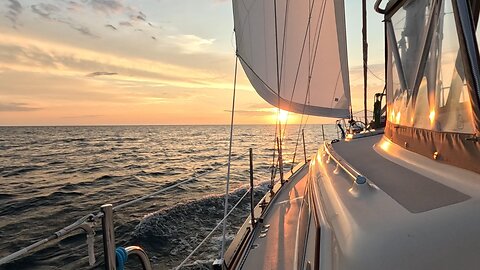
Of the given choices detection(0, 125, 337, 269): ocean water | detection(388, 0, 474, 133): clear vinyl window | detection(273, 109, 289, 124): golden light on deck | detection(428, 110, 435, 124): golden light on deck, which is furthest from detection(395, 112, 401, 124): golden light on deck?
detection(0, 125, 337, 269): ocean water

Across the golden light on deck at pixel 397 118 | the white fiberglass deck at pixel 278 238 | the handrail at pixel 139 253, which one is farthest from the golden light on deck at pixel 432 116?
the handrail at pixel 139 253

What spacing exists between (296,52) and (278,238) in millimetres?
3840

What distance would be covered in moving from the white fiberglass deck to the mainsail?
1118 millimetres

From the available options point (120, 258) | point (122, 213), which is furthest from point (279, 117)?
point (122, 213)

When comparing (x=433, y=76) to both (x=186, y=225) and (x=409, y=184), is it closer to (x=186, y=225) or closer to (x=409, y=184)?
(x=409, y=184)

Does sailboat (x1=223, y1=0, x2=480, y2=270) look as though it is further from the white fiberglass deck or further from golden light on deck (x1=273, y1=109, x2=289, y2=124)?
golden light on deck (x1=273, y1=109, x2=289, y2=124)

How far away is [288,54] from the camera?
581cm

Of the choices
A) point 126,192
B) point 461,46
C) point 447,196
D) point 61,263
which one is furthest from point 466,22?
point 126,192

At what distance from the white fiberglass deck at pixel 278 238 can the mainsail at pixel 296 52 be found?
3.67 feet

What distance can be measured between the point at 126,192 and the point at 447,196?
10904mm

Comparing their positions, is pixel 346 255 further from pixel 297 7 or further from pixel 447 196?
pixel 297 7

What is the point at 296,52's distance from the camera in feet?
19.3

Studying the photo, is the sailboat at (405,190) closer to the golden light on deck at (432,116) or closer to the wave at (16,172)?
the golden light on deck at (432,116)

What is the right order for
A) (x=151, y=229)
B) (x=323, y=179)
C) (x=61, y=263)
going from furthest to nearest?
(x=151, y=229)
(x=61, y=263)
(x=323, y=179)
